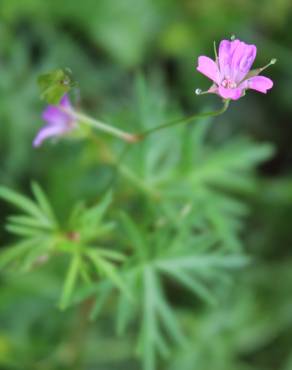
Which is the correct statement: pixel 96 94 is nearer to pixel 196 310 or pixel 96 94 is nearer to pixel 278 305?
pixel 196 310

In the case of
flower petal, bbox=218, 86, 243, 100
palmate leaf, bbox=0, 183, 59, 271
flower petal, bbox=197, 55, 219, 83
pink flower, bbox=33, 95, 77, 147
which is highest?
pink flower, bbox=33, 95, 77, 147

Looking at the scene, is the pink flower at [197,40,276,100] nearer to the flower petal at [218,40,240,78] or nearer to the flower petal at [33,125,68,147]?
the flower petal at [218,40,240,78]

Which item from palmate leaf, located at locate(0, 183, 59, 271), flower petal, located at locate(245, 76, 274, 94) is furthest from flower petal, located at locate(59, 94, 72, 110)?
flower petal, located at locate(245, 76, 274, 94)

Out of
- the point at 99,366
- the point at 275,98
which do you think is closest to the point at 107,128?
the point at 99,366

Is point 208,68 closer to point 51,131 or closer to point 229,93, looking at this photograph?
point 229,93

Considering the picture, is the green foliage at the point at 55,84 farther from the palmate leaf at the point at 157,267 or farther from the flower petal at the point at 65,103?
the palmate leaf at the point at 157,267

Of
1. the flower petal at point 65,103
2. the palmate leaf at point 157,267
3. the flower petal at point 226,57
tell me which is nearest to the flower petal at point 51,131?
the flower petal at point 65,103
